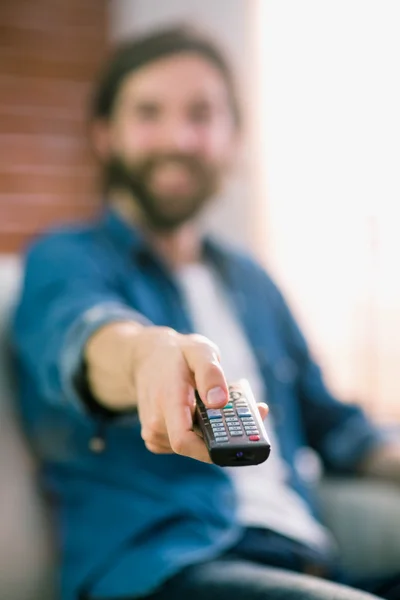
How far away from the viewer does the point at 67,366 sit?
2.29 feet

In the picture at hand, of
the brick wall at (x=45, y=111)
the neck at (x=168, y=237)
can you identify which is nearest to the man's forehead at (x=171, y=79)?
the neck at (x=168, y=237)

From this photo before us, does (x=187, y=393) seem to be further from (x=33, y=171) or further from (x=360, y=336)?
(x=360, y=336)

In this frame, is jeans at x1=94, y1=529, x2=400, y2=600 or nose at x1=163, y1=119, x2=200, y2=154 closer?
jeans at x1=94, y1=529, x2=400, y2=600

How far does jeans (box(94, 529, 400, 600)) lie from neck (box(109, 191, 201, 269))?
0.38 metres

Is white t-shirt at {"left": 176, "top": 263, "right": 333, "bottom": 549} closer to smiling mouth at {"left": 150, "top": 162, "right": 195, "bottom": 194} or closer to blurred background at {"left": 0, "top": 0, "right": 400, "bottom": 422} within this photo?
smiling mouth at {"left": 150, "top": 162, "right": 195, "bottom": 194}

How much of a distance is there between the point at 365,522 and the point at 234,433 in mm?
587

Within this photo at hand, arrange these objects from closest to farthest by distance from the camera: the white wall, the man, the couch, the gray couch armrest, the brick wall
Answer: the man < the couch < the gray couch armrest < the brick wall < the white wall

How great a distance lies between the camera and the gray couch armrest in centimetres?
96

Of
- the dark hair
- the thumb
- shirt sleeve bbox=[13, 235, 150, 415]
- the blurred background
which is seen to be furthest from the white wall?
the thumb

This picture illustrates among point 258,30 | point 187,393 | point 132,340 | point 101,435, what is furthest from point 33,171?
point 187,393

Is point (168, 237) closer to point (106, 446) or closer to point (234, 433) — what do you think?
point (106, 446)

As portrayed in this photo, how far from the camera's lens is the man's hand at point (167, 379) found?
48cm

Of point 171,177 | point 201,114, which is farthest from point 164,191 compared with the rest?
point 201,114

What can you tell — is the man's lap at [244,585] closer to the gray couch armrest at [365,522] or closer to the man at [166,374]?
the man at [166,374]
